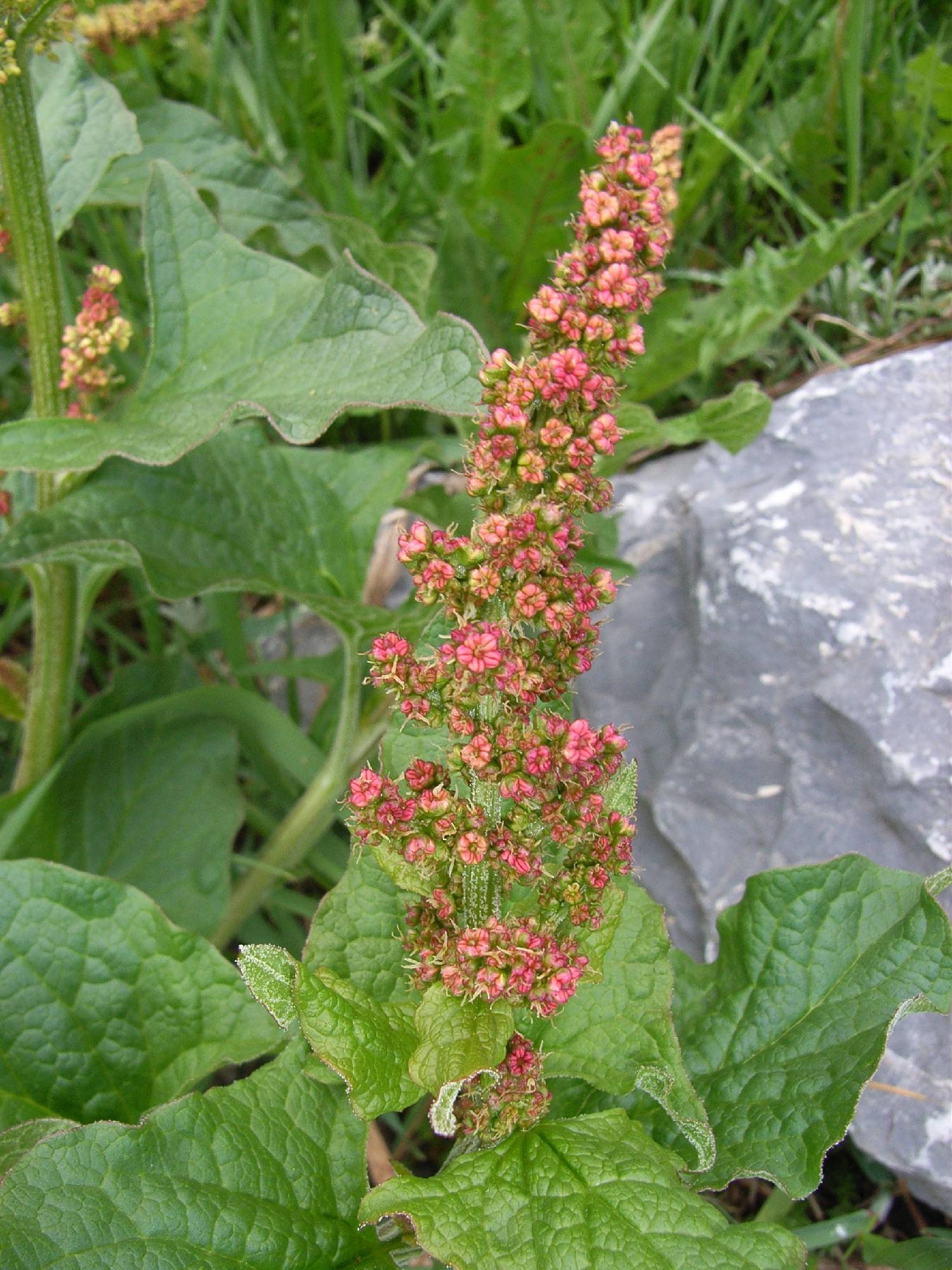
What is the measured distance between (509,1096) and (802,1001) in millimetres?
720

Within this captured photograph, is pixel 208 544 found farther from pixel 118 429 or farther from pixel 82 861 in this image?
pixel 82 861

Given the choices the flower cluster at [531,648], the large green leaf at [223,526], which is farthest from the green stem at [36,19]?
the flower cluster at [531,648]

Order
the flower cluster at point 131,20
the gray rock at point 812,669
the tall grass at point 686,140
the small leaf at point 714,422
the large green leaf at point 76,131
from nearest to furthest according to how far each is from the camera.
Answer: the large green leaf at point 76,131, the gray rock at point 812,669, the small leaf at point 714,422, the flower cluster at point 131,20, the tall grass at point 686,140

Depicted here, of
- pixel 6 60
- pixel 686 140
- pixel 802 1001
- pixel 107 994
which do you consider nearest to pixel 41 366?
pixel 6 60

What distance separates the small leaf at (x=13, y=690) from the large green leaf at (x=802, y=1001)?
213 centimetres

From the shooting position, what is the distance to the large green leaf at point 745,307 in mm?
3977

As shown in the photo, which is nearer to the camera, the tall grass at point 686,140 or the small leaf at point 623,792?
the small leaf at point 623,792

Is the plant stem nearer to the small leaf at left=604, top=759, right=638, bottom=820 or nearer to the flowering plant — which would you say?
the flowering plant

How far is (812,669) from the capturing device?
3.37 m

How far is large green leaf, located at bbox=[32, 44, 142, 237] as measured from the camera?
116 inches

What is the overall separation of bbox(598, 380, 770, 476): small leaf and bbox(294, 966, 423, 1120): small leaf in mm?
1717

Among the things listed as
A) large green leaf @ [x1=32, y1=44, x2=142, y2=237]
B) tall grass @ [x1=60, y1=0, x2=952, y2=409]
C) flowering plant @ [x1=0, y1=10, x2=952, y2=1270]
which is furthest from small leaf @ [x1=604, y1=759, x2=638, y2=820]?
tall grass @ [x1=60, y1=0, x2=952, y2=409]

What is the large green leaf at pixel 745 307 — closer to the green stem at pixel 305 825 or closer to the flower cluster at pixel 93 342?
the green stem at pixel 305 825

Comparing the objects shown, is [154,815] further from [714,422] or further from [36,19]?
[36,19]
